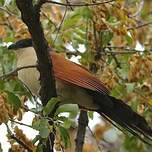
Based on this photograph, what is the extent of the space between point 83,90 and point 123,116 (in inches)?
11.2

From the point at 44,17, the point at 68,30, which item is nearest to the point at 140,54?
the point at 68,30

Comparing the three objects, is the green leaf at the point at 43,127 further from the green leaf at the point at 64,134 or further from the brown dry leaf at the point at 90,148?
the brown dry leaf at the point at 90,148

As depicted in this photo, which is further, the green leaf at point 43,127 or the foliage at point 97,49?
the foliage at point 97,49

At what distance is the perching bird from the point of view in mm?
3311

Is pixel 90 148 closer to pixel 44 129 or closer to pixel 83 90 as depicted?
pixel 83 90

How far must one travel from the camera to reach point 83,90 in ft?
11.4

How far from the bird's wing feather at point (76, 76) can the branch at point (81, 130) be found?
0.34 metres

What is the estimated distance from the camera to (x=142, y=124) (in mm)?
3273

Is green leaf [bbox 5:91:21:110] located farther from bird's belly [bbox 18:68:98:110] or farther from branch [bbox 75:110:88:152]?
branch [bbox 75:110:88:152]

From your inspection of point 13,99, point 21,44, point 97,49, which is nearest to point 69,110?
point 13,99

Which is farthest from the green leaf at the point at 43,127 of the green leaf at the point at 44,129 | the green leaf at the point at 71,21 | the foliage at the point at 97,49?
the green leaf at the point at 71,21

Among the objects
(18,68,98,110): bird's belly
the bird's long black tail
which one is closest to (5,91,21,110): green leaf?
(18,68,98,110): bird's belly

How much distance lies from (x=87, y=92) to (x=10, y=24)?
0.94 meters

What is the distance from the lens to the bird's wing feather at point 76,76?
330cm
